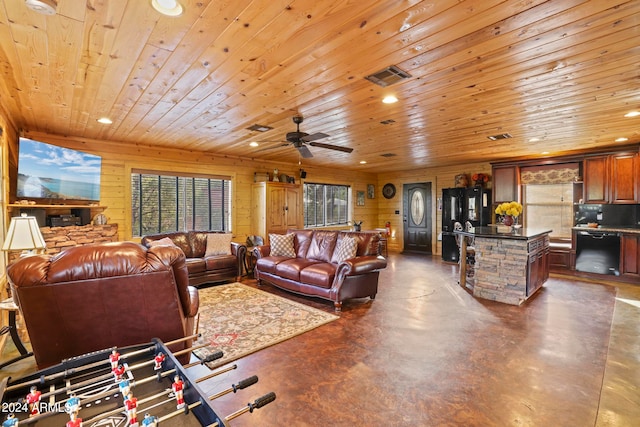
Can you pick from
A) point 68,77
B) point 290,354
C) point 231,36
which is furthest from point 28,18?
point 290,354

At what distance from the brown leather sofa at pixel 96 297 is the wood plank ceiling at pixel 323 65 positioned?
1365 mm

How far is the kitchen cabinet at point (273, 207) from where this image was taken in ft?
21.4

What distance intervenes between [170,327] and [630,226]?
24.5 feet

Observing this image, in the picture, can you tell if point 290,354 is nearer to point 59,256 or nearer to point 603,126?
point 59,256

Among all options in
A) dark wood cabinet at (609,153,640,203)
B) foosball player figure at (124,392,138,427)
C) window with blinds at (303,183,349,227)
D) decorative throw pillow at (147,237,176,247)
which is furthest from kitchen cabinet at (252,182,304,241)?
dark wood cabinet at (609,153,640,203)

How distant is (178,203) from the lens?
5.96 m

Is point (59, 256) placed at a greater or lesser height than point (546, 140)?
lesser

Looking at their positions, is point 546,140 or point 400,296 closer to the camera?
point 400,296

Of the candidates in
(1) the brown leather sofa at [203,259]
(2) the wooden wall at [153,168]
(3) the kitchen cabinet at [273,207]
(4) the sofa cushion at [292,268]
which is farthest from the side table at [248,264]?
(4) the sofa cushion at [292,268]

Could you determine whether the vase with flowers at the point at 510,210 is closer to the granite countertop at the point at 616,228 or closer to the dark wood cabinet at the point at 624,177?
the granite countertop at the point at 616,228

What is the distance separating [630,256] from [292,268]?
5.77m

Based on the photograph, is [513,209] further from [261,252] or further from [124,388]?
[124,388]

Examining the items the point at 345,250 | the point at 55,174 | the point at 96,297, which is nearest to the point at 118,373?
the point at 96,297

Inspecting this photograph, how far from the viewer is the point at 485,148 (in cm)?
567
